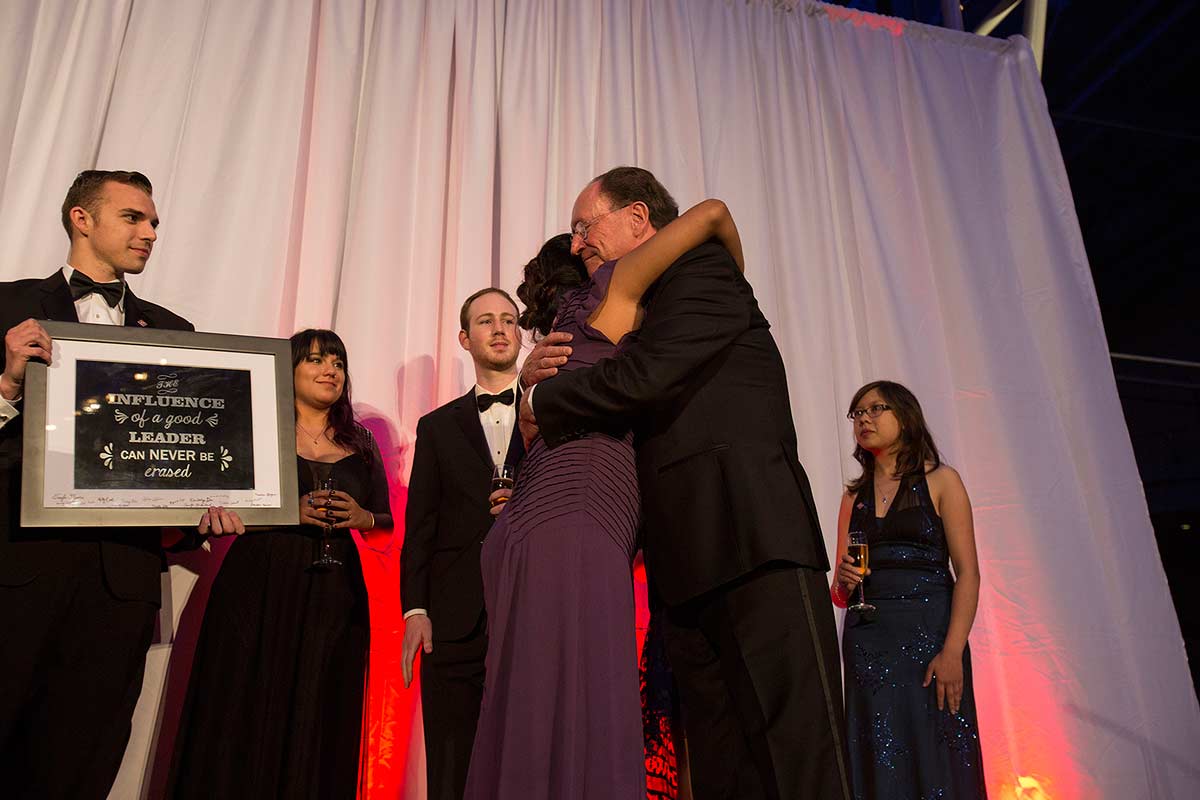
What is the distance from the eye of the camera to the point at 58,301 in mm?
2965

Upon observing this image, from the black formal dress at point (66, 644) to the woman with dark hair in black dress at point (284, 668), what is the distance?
0.26 meters

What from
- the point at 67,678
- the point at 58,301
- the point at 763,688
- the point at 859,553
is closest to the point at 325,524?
the point at 67,678

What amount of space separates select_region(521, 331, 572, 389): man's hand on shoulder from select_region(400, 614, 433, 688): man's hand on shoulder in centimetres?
126

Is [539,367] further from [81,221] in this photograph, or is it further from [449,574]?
[81,221]

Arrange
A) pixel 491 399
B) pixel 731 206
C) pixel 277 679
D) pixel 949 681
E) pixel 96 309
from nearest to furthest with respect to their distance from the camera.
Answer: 1. pixel 277 679
2. pixel 96 309
3. pixel 949 681
4. pixel 491 399
5. pixel 731 206

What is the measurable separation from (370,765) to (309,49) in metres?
3.14

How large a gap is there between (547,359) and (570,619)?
572mm

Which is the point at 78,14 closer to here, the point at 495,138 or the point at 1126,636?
the point at 495,138

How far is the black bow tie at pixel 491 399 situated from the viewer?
11.6 feet

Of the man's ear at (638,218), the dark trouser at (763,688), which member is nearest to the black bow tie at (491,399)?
the man's ear at (638,218)

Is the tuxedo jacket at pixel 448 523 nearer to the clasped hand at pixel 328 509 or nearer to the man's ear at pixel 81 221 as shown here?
the clasped hand at pixel 328 509

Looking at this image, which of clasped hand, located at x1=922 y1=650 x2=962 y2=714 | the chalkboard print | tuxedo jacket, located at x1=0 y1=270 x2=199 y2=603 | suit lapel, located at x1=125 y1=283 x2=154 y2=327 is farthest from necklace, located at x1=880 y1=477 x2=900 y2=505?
suit lapel, located at x1=125 y1=283 x2=154 y2=327

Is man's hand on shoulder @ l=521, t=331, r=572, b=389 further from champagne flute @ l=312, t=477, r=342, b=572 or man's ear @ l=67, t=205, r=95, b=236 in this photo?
man's ear @ l=67, t=205, r=95, b=236

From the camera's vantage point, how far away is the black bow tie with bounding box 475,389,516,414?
139 inches
